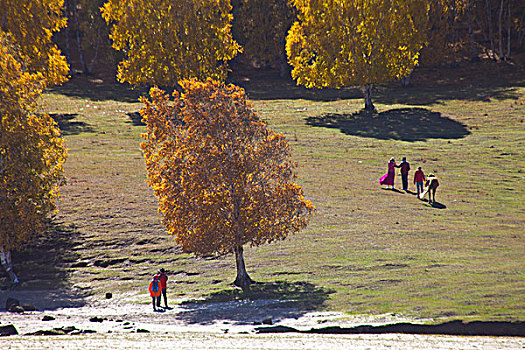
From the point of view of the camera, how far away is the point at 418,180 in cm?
3981

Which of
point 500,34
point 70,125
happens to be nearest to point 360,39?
point 500,34

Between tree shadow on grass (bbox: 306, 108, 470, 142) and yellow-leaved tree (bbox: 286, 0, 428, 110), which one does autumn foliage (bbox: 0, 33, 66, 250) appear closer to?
tree shadow on grass (bbox: 306, 108, 470, 142)

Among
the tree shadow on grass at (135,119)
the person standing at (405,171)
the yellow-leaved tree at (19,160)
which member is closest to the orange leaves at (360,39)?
the tree shadow on grass at (135,119)

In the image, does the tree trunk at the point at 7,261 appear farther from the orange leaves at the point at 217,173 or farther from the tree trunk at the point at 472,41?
the tree trunk at the point at 472,41

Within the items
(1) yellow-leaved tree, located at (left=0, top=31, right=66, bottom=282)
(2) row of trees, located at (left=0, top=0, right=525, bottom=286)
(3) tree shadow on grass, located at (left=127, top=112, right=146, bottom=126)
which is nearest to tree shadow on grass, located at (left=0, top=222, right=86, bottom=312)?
(1) yellow-leaved tree, located at (left=0, top=31, right=66, bottom=282)

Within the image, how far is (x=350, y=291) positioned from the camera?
87.0 ft

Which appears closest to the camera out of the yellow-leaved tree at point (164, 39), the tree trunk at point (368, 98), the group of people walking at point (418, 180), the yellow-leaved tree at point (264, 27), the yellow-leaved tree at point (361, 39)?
the group of people walking at point (418, 180)

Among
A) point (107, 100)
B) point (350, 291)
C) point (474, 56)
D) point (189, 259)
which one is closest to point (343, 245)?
point (350, 291)

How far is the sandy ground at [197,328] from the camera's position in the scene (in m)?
20.1

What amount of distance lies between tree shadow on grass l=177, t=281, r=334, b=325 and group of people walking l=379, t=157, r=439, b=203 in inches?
555

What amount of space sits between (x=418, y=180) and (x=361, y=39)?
1345 inches

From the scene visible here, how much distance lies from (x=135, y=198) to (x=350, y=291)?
2054 cm

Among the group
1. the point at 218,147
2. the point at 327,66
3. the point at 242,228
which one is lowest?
the point at 242,228

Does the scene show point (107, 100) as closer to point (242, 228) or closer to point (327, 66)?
point (327, 66)
